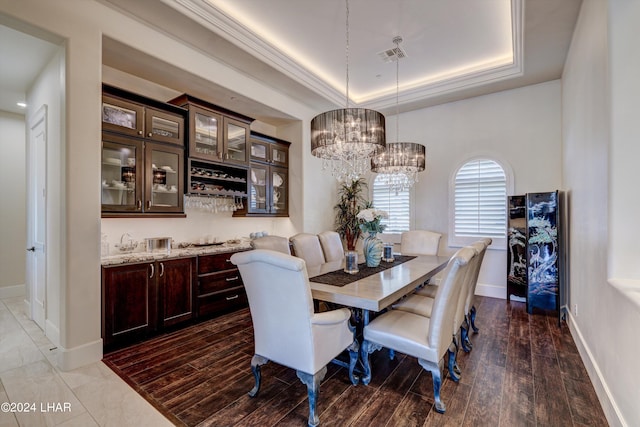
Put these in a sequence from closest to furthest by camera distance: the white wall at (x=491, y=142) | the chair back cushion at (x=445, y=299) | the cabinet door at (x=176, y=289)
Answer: the chair back cushion at (x=445, y=299), the cabinet door at (x=176, y=289), the white wall at (x=491, y=142)

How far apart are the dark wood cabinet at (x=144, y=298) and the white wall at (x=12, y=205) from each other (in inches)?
136

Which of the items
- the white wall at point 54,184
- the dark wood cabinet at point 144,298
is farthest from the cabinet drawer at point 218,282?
the white wall at point 54,184

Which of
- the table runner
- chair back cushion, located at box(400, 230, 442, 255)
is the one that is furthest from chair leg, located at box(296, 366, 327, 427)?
chair back cushion, located at box(400, 230, 442, 255)

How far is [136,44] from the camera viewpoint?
2973mm

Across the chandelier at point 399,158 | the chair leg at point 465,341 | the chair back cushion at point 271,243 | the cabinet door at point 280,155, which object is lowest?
the chair leg at point 465,341

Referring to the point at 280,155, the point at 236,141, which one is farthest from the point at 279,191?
the point at 236,141

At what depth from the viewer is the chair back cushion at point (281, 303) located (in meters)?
1.75

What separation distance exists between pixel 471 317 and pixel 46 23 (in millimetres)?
4976

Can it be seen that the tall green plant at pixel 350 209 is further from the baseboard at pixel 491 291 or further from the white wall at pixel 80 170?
the white wall at pixel 80 170

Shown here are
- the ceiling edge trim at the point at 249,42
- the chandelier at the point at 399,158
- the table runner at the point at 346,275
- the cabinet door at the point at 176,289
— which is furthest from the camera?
the chandelier at the point at 399,158

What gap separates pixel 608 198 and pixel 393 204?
386cm

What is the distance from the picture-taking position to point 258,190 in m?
4.86

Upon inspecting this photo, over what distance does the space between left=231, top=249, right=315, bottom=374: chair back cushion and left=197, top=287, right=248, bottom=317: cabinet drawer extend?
186 cm

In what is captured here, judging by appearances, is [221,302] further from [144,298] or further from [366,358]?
[366,358]
